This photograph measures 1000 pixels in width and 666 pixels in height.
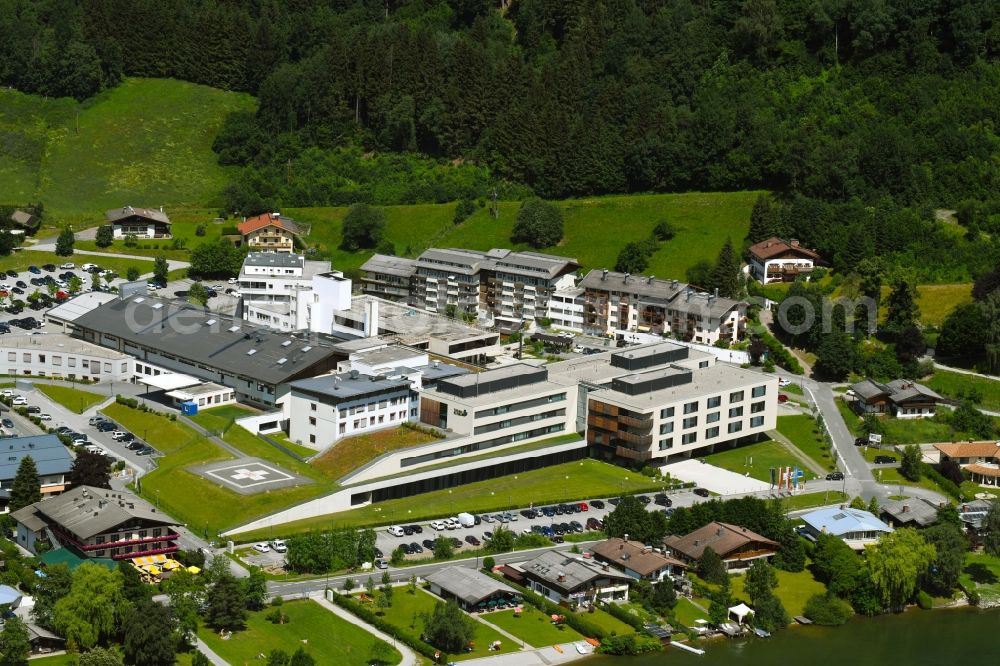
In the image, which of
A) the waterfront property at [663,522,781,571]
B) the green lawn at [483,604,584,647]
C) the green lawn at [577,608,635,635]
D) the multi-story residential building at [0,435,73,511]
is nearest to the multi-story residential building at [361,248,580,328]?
the waterfront property at [663,522,781,571]

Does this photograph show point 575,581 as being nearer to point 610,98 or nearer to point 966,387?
point 966,387

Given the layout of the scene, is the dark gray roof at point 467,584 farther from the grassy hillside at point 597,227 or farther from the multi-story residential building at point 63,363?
the grassy hillside at point 597,227

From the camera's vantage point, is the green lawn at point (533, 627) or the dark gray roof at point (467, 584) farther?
the dark gray roof at point (467, 584)

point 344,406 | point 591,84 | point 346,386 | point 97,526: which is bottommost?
point 97,526

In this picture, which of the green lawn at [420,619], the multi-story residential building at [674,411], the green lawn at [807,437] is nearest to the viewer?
the green lawn at [420,619]

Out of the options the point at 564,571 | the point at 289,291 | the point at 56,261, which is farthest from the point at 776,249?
the point at 56,261

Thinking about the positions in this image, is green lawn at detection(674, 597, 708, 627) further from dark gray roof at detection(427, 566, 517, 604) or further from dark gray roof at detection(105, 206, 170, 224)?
dark gray roof at detection(105, 206, 170, 224)

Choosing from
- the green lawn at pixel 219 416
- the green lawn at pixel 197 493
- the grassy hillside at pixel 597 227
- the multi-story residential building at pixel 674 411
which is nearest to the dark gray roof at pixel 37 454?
the green lawn at pixel 197 493
